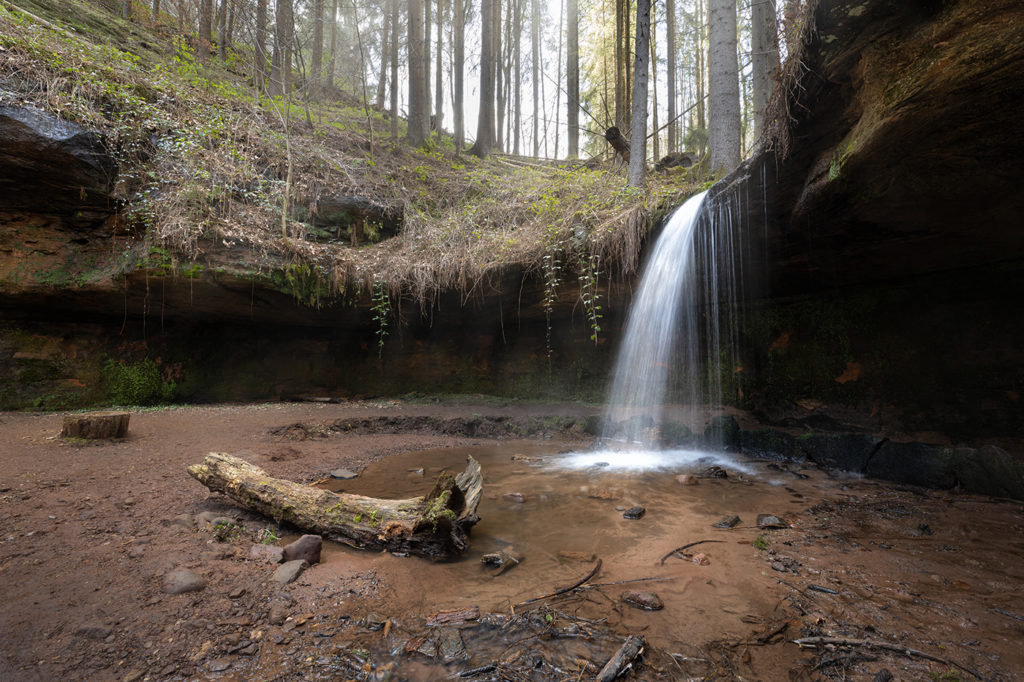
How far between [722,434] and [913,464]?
2.35m

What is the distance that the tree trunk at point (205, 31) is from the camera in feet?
36.2

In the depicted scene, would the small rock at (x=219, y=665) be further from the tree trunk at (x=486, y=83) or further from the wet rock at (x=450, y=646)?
the tree trunk at (x=486, y=83)

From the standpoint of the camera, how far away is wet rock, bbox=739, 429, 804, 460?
606 centimetres

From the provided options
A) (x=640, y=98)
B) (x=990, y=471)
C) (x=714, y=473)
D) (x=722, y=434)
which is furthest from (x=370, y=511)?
(x=640, y=98)

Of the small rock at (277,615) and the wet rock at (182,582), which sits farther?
the wet rock at (182,582)

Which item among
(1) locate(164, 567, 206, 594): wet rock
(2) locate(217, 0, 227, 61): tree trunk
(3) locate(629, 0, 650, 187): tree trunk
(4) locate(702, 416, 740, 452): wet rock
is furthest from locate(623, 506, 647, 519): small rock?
(2) locate(217, 0, 227, 61): tree trunk

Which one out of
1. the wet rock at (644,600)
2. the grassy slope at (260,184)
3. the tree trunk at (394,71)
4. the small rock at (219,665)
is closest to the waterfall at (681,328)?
the grassy slope at (260,184)

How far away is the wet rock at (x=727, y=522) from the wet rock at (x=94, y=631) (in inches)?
156

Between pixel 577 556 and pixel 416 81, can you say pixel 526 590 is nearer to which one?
pixel 577 556

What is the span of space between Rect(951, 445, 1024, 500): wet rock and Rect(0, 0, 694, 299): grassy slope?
15.1ft

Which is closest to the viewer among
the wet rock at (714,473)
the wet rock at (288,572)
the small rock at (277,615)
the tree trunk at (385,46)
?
the small rock at (277,615)

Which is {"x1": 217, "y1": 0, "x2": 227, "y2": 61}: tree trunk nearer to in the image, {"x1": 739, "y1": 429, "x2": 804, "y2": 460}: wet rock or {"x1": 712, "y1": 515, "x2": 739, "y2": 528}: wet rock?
{"x1": 712, "y1": 515, "x2": 739, "y2": 528}: wet rock

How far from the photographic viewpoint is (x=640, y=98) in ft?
25.6

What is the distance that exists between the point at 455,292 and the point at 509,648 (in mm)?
7368
